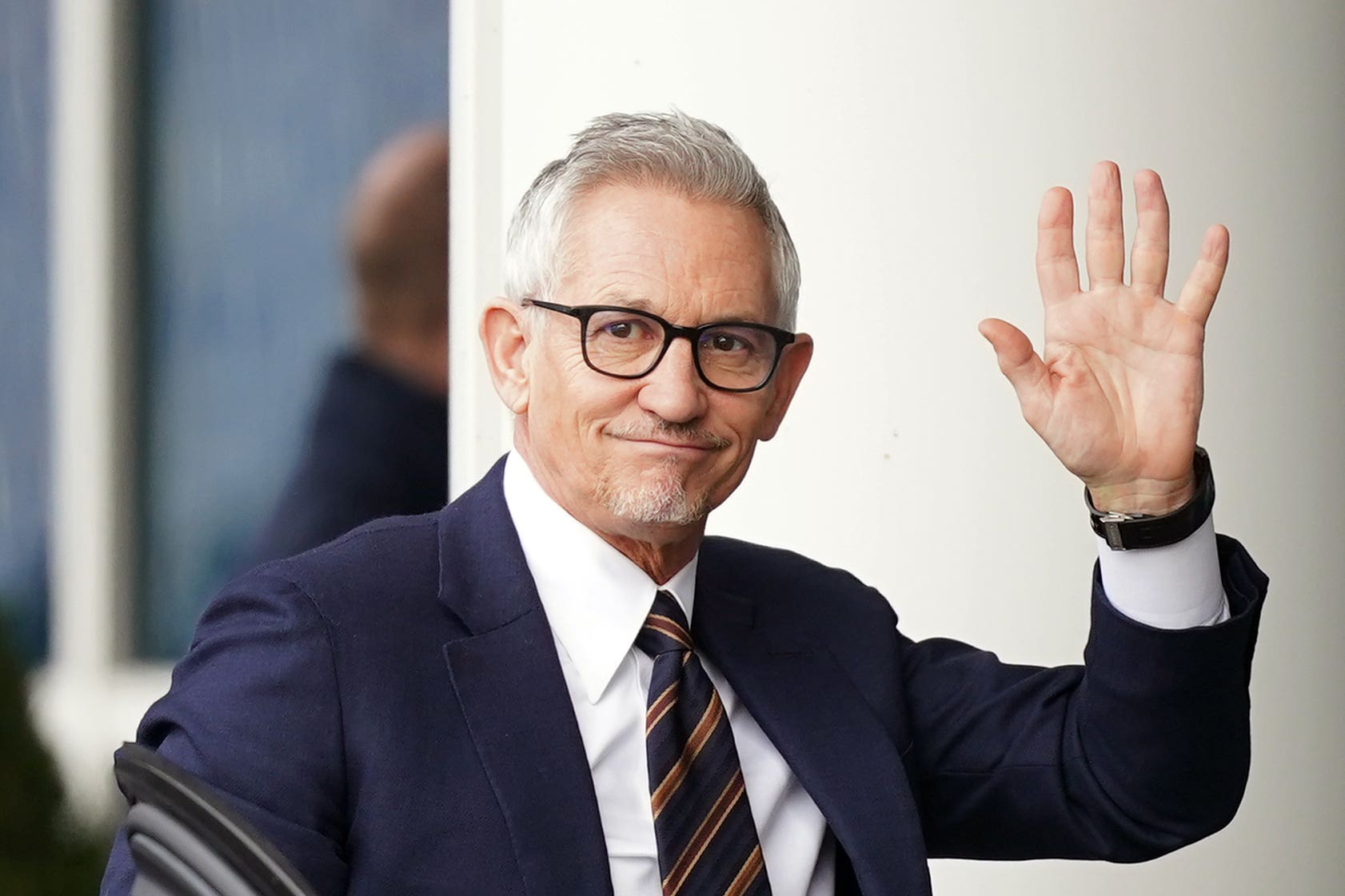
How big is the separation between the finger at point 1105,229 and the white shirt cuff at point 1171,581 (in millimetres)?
321

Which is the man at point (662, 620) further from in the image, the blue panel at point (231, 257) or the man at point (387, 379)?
the blue panel at point (231, 257)

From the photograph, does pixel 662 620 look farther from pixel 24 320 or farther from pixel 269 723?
pixel 24 320

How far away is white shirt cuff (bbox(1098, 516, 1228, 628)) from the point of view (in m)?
1.93

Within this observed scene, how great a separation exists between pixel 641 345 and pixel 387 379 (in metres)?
2.19

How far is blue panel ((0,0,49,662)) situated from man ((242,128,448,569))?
0.56 meters

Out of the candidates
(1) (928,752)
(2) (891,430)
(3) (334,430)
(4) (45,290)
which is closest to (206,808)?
(1) (928,752)

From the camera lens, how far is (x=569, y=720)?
1849 mm

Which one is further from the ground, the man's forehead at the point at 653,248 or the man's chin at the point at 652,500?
the man's forehead at the point at 653,248

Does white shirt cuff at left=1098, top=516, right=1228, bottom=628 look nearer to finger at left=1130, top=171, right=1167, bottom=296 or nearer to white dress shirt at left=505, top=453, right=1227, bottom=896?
white dress shirt at left=505, top=453, right=1227, bottom=896

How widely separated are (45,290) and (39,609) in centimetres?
81

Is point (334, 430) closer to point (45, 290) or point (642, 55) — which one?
point (45, 290)

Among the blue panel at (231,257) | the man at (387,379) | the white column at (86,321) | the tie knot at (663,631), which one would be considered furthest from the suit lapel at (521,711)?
the white column at (86,321)

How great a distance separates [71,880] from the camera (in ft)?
12.6

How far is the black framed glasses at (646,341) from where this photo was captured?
193cm
